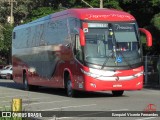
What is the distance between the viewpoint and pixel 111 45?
63.7ft

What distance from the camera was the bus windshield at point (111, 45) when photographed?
19.1 meters

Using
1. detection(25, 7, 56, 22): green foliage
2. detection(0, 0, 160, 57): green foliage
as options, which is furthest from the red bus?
detection(25, 7, 56, 22): green foliage

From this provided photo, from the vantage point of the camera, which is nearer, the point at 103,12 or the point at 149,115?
the point at 149,115

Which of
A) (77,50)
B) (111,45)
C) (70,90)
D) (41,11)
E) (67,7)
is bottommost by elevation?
(70,90)

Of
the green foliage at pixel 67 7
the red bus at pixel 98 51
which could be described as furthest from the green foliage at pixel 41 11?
the red bus at pixel 98 51

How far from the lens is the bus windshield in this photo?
62.8 feet

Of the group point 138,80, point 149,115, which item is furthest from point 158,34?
point 149,115

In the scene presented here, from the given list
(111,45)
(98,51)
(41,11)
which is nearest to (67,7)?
(41,11)

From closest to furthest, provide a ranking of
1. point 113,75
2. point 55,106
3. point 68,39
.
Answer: point 55,106
point 113,75
point 68,39

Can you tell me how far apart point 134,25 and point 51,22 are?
5.01 meters

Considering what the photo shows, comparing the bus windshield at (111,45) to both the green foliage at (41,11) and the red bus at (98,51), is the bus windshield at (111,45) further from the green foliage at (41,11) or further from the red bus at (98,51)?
the green foliage at (41,11)

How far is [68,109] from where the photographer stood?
606 inches

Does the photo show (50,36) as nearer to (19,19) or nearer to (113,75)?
(113,75)

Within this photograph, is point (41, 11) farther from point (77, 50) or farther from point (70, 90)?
point (77, 50)
